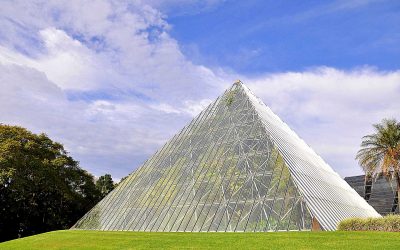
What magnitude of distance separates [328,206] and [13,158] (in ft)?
122

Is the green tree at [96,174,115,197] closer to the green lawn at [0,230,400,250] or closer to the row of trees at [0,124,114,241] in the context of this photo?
the row of trees at [0,124,114,241]

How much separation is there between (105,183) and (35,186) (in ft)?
73.8

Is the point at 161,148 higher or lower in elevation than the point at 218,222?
higher

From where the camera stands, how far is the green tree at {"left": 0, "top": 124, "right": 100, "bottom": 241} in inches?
1847

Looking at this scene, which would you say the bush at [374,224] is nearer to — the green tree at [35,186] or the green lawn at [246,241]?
the green lawn at [246,241]

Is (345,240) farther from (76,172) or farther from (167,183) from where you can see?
(76,172)

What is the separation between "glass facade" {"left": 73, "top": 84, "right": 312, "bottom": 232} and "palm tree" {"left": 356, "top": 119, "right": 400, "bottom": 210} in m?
11.7

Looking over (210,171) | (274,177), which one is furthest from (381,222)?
(210,171)

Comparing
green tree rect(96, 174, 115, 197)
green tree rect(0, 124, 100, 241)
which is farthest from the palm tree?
green tree rect(96, 174, 115, 197)

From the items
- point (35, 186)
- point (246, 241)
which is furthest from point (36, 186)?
point (246, 241)

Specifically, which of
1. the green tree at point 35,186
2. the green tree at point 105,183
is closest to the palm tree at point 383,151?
the green tree at point 35,186

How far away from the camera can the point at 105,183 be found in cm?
7119

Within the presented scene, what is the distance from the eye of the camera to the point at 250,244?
60.5ft

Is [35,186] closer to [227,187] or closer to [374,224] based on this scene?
[227,187]
